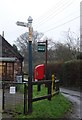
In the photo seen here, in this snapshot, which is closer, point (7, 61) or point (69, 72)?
point (7, 61)

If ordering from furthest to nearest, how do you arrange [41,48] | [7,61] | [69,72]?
[69,72]
[7,61]
[41,48]

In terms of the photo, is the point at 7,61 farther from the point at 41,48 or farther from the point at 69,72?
the point at 41,48

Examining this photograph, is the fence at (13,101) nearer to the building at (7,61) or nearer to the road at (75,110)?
the road at (75,110)

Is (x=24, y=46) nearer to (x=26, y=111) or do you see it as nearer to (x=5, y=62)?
(x=5, y=62)

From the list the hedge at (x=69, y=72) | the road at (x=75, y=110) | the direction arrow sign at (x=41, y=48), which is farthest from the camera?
the hedge at (x=69, y=72)

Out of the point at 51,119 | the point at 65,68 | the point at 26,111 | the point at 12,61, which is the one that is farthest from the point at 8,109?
the point at 65,68

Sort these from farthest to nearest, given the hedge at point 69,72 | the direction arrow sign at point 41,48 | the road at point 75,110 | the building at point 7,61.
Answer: the hedge at point 69,72
the building at point 7,61
the direction arrow sign at point 41,48
the road at point 75,110

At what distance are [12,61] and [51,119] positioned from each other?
2281cm

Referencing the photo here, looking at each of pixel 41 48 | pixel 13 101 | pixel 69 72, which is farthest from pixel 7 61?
pixel 13 101

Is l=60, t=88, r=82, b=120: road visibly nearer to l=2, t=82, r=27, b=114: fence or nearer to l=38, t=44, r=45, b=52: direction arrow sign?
l=2, t=82, r=27, b=114: fence

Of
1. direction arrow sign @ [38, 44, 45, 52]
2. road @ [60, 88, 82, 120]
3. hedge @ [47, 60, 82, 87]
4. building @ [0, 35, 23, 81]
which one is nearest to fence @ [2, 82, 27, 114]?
road @ [60, 88, 82, 120]

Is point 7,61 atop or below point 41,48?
below

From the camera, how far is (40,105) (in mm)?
12211

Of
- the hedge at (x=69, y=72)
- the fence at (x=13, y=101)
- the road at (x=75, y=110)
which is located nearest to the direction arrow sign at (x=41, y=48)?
the road at (x=75, y=110)
